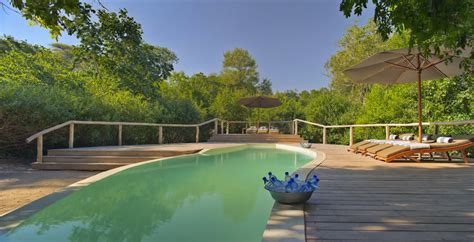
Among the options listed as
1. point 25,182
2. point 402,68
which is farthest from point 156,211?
point 402,68

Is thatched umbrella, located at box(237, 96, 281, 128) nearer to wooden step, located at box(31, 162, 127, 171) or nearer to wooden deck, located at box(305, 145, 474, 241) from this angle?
wooden step, located at box(31, 162, 127, 171)

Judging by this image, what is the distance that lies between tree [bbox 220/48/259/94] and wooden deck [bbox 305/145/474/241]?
26775 mm

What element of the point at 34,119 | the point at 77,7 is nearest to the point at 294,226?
the point at 77,7

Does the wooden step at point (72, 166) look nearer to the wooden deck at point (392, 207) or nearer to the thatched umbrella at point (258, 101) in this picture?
the wooden deck at point (392, 207)

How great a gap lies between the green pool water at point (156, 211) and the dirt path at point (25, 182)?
550 millimetres

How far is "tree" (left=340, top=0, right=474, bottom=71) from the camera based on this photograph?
1.77 meters

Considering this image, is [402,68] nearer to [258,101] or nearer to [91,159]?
[91,159]

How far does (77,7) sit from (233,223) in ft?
10.3

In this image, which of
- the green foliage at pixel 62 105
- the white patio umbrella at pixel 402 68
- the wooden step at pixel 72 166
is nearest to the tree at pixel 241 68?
the green foliage at pixel 62 105

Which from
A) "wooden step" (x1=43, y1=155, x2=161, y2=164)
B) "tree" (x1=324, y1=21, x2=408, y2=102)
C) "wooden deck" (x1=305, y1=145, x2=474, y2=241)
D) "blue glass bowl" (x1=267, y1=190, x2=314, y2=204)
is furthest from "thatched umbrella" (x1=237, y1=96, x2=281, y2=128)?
"blue glass bowl" (x1=267, y1=190, x2=314, y2=204)

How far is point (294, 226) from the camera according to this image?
2020 millimetres

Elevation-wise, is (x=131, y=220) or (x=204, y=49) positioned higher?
(x=204, y=49)

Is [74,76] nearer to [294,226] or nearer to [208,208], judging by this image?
[208,208]

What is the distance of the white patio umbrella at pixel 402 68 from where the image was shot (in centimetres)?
509
